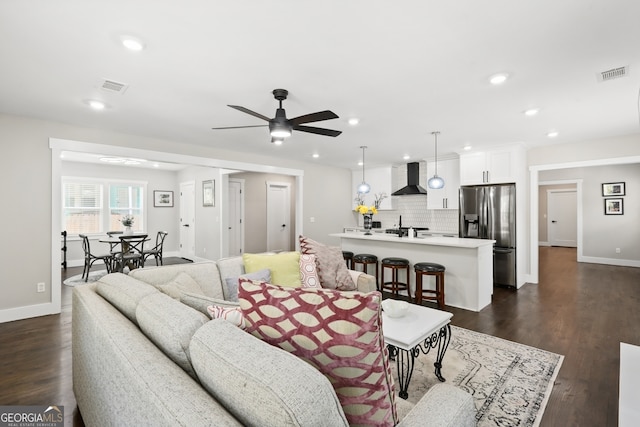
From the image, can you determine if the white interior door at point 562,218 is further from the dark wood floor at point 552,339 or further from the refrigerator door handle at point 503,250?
the refrigerator door handle at point 503,250

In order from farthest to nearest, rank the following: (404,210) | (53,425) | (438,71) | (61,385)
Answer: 1. (404,210)
2. (438,71)
3. (61,385)
4. (53,425)

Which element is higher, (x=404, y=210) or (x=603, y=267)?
(x=404, y=210)

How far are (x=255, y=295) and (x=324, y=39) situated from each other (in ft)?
6.05

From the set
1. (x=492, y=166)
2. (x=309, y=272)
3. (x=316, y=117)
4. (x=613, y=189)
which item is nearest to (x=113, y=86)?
(x=316, y=117)

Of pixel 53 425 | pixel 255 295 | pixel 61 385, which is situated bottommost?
pixel 61 385

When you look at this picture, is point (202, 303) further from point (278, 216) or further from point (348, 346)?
point (278, 216)

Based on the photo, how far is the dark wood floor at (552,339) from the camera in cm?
214

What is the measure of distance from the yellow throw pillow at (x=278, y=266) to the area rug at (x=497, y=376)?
115 cm

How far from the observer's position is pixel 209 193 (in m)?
7.62

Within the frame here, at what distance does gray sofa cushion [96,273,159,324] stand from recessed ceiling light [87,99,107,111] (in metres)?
2.36

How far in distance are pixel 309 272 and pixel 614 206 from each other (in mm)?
8407

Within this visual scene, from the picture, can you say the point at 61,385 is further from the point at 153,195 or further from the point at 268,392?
the point at 153,195

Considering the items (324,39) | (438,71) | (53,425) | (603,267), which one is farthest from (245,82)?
(603,267)

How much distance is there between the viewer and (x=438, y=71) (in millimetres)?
2596
